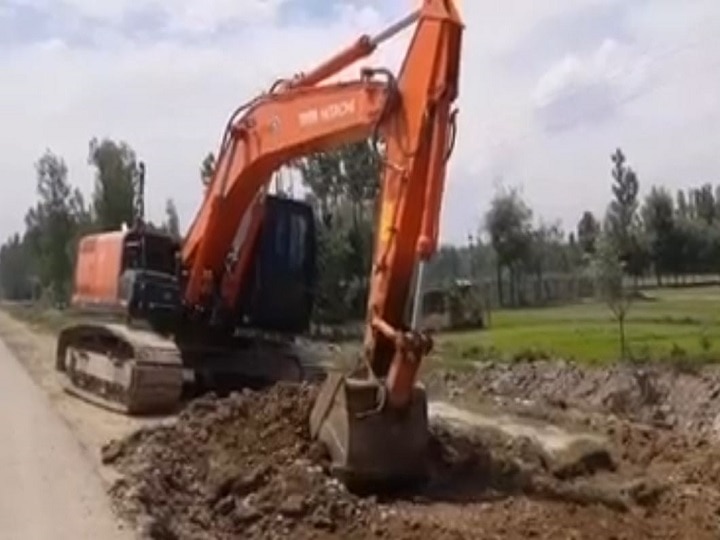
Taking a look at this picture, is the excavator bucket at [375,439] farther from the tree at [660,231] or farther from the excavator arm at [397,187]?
the tree at [660,231]

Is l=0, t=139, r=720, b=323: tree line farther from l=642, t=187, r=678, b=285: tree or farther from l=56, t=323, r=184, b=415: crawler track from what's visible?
l=56, t=323, r=184, b=415: crawler track

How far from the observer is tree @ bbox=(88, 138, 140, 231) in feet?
182

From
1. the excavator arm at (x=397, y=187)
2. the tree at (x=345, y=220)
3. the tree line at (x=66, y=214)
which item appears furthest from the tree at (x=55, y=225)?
the excavator arm at (x=397, y=187)

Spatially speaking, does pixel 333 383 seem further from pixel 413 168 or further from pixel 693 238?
pixel 693 238

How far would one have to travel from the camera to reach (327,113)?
13531mm

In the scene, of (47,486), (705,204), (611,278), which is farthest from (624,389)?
(705,204)

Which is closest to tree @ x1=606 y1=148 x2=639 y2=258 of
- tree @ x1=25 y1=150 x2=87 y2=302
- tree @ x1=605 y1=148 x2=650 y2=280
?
tree @ x1=605 y1=148 x2=650 y2=280

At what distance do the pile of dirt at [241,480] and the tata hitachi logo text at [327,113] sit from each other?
2.77m

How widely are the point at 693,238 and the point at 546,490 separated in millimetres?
46799

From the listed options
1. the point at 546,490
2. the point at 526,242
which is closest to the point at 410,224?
the point at 546,490

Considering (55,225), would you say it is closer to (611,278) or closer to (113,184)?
(113,184)

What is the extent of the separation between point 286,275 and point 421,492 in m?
6.26

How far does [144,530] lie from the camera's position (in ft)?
29.5

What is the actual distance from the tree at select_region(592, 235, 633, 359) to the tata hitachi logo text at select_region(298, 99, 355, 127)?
13.8 meters
